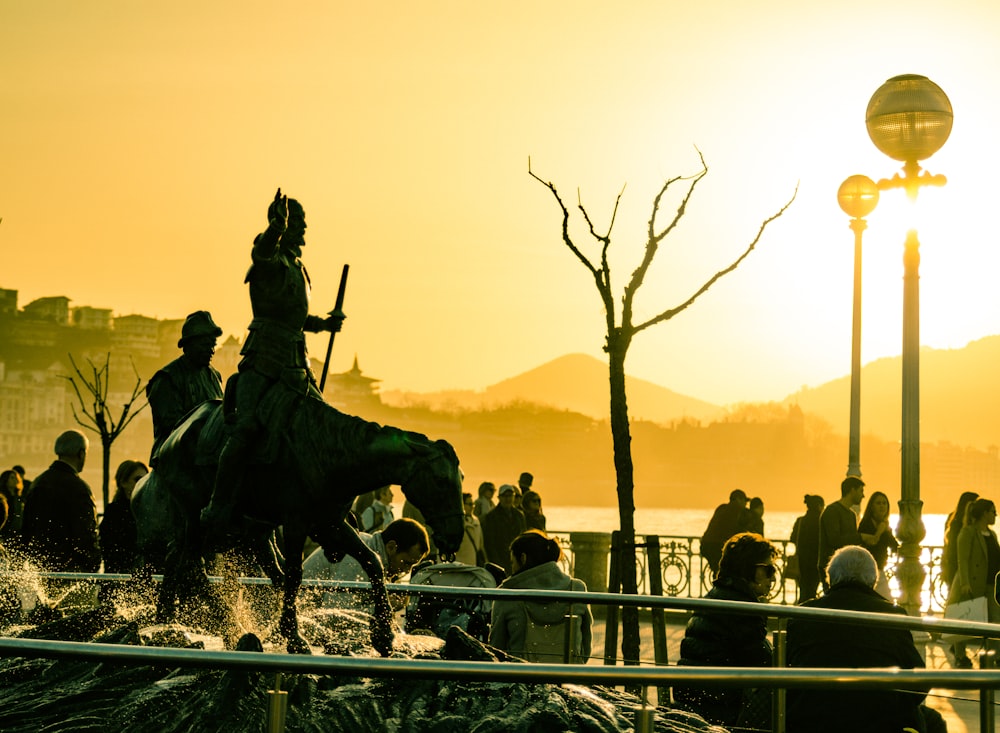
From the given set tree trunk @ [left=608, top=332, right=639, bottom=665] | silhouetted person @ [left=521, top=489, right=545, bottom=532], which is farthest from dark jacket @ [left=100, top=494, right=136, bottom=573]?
silhouetted person @ [left=521, top=489, right=545, bottom=532]

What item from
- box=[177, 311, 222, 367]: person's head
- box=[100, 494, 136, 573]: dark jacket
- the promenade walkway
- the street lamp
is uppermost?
the street lamp

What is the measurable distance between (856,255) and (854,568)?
13.7m

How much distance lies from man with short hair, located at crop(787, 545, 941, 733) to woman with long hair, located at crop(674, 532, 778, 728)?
25 cm

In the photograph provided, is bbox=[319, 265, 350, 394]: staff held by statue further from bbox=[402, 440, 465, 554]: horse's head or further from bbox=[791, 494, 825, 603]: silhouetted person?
bbox=[791, 494, 825, 603]: silhouetted person

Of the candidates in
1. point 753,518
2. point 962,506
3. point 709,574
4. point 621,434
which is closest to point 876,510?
point 962,506

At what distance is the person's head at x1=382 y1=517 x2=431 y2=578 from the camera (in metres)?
11.2

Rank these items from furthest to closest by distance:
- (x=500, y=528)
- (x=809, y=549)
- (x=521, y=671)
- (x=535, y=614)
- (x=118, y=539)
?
(x=500, y=528) < (x=809, y=549) < (x=118, y=539) < (x=535, y=614) < (x=521, y=671)

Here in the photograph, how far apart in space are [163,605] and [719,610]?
123 inches

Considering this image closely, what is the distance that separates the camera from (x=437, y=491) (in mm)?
8586

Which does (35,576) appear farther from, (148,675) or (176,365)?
(148,675)

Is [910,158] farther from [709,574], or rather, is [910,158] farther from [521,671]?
[521,671]

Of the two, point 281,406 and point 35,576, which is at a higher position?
point 281,406

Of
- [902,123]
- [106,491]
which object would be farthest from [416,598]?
[106,491]

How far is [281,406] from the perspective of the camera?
8758 millimetres
